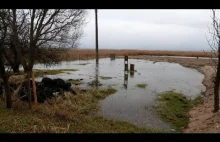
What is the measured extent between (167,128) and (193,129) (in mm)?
942

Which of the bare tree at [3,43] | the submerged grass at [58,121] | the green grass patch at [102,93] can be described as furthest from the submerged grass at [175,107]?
the bare tree at [3,43]

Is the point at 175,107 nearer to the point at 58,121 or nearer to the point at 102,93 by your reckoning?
the point at 102,93

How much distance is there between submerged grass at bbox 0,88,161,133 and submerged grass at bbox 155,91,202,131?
1799mm

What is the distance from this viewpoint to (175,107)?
12.2m

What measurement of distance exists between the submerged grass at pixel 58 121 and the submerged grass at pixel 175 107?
180 cm

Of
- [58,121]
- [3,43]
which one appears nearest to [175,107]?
[58,121]

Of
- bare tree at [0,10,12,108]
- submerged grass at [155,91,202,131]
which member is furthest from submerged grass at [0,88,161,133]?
submerged grass at [155,91,202,131]

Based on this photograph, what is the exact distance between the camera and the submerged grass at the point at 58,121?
23.3ft

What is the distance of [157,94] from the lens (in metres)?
15.2

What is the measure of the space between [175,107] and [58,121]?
6328 mm

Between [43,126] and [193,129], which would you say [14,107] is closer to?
[43,126]

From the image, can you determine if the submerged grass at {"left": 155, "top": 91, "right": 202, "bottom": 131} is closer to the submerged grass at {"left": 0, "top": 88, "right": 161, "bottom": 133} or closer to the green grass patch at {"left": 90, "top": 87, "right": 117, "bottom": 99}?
the submerged grass at {"left": 0, "top": 88, "right": 161, "bottom": 133}

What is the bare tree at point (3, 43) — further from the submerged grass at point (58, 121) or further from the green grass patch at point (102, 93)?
the green grass patch at point (102, 93)
